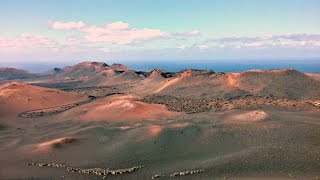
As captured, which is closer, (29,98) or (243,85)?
(29,98)

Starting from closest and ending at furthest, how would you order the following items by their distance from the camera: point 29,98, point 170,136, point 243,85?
point 170,136, point 29,98, point 243,85

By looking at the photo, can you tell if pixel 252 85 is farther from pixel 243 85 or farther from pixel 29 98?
pixel 29 98

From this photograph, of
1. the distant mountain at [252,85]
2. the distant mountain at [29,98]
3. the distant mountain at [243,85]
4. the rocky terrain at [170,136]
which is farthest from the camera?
the distant mountain at [243,85]

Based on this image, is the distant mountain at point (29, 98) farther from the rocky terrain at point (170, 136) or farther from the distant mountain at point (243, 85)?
the distant mountain at point (243, 85)

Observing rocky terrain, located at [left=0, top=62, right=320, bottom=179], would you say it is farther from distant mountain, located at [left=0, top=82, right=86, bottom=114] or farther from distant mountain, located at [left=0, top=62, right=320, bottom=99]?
distant mountain, located at [left=0, top=62, right=320, bottom=99]

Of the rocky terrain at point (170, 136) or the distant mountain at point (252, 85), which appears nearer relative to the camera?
the rocky terrain at point (170, 136)

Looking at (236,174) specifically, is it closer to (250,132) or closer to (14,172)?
(250,132)

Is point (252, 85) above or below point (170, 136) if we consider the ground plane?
above

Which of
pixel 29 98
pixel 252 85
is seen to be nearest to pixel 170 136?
pixel 252 85

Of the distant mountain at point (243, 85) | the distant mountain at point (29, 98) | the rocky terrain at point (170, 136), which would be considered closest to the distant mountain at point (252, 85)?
the distant mountain at point (243, 85)
